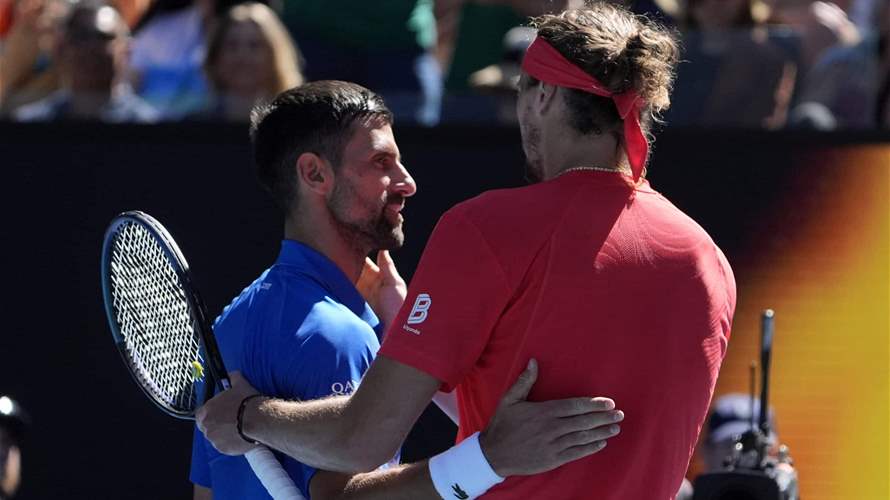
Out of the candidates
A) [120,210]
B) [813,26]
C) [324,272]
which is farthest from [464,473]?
[813,26]

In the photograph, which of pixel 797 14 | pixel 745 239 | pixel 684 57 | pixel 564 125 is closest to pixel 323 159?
pixel 564 125

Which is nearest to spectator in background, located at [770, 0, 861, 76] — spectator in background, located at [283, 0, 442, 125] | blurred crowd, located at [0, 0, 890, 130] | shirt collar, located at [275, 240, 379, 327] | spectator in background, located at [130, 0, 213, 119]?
blurred crowd, located at [0, 0, 890, 130]

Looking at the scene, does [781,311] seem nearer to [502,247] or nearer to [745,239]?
[745,239]

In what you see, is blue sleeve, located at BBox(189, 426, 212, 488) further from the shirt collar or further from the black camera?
the black camera

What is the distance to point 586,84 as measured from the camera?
2.72 metres

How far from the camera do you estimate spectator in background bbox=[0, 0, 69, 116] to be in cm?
615

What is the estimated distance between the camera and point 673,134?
497 cm

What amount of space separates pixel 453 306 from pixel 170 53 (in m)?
3.99

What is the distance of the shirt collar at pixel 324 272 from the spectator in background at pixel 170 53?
8.62 ft

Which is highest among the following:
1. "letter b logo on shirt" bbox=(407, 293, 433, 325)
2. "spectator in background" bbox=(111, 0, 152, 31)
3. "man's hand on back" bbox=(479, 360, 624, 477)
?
"letter b logo on shirt" bbox=(407, 293, 433, 325)

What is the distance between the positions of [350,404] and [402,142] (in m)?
2.39

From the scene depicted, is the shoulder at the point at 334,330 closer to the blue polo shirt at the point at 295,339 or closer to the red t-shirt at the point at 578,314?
the blue polo shirt at the point at 295,339

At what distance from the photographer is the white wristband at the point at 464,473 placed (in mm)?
2730

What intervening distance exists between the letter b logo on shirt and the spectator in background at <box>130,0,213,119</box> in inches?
127
